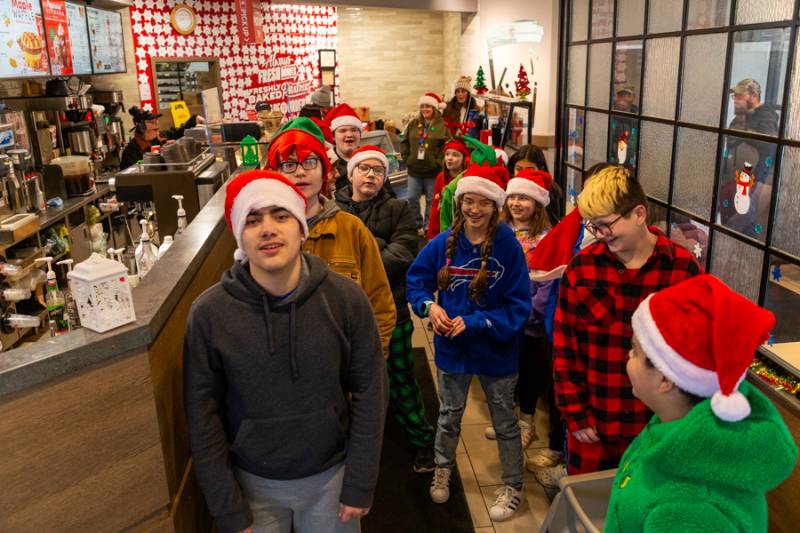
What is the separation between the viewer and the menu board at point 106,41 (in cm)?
732

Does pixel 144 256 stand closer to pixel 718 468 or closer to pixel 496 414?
pixel 496 414

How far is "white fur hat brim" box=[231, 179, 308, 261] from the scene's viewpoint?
1.73 metres

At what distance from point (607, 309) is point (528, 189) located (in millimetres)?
1259

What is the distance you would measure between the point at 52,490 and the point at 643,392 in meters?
1.35

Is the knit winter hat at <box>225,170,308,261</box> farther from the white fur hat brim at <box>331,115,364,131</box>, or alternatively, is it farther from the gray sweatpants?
the white fur hat brim at <box>331,115,364,131</box>

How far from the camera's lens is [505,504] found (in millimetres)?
2953

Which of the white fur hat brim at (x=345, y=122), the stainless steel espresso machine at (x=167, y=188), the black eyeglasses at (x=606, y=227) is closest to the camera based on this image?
the black eyeglasses at (x=606, y=227)

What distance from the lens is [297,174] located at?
2492 millimetres

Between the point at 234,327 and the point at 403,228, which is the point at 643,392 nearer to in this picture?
the point at 234,327

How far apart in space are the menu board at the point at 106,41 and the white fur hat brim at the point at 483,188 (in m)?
6.04

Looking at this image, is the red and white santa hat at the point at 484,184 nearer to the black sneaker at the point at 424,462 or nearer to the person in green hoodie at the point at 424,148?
the black sneaker at the point at 424,462

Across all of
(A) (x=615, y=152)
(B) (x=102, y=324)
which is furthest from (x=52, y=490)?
(A) (x=615, y=152)

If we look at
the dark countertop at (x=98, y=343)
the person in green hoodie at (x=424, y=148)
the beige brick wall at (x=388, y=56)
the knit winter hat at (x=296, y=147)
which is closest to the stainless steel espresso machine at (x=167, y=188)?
the knit winter hat at (x=296, y=147)

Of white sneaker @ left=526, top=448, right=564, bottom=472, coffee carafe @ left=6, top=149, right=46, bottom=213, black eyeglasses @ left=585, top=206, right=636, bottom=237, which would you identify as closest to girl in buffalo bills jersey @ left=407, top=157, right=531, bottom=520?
white sneaker @ left=526, top=448, right=564, bottom=472
